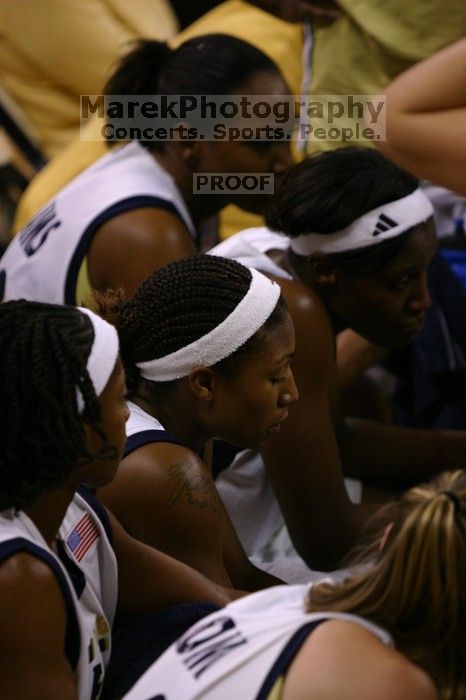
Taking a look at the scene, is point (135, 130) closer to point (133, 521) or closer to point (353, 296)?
point (353, 296)

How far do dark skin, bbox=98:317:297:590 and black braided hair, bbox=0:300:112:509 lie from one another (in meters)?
0.25

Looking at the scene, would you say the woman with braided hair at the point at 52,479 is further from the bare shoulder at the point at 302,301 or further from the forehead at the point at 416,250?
the forehead at the point at 416,250

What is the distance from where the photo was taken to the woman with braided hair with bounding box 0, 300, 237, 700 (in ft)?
4.57

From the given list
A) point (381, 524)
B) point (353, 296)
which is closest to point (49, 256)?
point (353, 296)

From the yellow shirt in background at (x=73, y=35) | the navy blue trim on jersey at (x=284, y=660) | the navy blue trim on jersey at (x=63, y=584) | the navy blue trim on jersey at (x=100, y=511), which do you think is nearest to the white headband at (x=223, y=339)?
the navy blue trim on jersey at (x=100, y=511)

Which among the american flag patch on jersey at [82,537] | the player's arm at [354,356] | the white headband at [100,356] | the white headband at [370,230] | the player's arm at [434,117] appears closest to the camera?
the white headband at [100,356]

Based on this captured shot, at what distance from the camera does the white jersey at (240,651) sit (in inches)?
49.0

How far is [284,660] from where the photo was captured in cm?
124

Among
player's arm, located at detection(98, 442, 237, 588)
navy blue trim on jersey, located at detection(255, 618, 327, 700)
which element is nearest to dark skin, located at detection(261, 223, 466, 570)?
player's arm, located at detection(98, 442, 237, 588)

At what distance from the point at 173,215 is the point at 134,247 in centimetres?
14

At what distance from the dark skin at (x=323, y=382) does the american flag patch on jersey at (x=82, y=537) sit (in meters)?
0.54

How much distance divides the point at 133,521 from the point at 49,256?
2.89ft

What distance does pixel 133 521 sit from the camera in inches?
69.7

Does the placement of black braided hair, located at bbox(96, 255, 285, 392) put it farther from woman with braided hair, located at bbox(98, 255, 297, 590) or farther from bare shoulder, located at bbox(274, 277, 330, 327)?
bare shoulder, located at bbox(274, 277, 330, 327)
